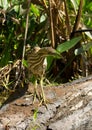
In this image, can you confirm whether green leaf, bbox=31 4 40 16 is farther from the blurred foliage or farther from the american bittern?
the american bittern

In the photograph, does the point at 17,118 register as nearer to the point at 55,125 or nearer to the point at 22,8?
the point at 55,125

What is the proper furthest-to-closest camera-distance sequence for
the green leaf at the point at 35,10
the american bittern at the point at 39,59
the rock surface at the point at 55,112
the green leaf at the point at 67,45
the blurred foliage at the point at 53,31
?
1. the green leaf at the point at 35,10
2. the blurred foliage at the point at 53,31
3. the green leaf at the point at 67,45
4. the american bittern at the point at 39,59
5. the rock surface at the point at 55,112

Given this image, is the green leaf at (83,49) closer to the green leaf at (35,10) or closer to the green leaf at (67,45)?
the green leaf at (67,45)

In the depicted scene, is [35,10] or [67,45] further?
[35,10]

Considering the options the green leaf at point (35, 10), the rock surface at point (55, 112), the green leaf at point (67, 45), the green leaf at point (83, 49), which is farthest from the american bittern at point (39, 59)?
the green leaf at point (35, 10)

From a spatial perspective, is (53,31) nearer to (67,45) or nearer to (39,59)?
(67,45)

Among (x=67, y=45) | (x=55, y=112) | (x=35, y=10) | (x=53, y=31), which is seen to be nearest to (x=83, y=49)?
(x=67, y=45)
